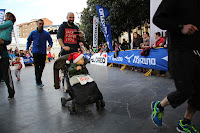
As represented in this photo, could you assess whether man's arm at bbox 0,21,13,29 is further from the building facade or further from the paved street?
Answer: the building facade

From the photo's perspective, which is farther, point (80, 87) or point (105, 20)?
point (105, 20)

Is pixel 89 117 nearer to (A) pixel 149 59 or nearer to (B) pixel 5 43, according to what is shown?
(B) pixel 5 43

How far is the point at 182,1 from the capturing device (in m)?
2.04

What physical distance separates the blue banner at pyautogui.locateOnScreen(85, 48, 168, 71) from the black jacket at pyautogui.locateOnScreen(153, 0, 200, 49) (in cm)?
494

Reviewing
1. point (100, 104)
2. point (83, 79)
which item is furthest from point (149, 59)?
point (83, 79)

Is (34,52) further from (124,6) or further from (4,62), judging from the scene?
(124,6)

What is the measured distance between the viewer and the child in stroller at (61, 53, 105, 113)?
313cm

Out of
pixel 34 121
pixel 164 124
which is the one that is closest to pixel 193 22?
pixel 164 124

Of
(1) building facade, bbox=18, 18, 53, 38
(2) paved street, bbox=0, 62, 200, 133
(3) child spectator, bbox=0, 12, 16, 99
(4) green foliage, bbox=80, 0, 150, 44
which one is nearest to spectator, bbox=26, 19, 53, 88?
(3) child spectator, bbox=0, 12, 16, 99

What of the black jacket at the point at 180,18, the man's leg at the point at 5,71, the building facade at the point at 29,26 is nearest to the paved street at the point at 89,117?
the man's leg at the point at 5,71

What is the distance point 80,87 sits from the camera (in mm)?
3236

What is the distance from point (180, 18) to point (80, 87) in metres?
2.01

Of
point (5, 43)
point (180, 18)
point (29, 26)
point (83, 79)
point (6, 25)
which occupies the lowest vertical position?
point (83, 79)

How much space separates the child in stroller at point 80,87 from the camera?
3135mm
